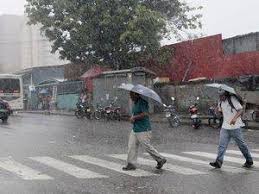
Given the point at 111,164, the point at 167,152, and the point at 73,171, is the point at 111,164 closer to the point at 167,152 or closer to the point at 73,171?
the point at 73,171

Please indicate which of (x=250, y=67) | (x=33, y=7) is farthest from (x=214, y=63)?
(x=33, y=7)

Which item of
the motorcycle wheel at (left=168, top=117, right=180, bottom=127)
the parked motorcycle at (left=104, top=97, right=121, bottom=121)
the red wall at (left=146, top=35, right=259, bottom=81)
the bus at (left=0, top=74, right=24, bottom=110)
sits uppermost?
the red wall at (left=146, top=35, right=259, bottom=81)

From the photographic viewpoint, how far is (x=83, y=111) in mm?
33469

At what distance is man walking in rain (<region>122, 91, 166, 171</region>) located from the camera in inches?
437

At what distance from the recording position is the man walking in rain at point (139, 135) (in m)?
11.1

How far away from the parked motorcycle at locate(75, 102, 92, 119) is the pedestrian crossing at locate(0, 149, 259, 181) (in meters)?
19.2

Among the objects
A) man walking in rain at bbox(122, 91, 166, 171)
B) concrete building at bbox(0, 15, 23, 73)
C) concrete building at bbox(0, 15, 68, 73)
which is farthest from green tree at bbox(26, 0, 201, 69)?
man walking in rain at bbox(122, 91, 166, 171)

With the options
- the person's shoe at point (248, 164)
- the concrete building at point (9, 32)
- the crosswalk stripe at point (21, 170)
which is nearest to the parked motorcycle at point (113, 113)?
the concrete building at point (9, 32)

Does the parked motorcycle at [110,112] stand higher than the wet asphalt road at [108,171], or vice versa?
the parked motorcycle at [110,112]

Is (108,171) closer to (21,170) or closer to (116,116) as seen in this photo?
(21,170)

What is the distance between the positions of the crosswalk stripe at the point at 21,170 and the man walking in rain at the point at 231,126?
346 cm

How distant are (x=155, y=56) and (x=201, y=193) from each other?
26.6 metres

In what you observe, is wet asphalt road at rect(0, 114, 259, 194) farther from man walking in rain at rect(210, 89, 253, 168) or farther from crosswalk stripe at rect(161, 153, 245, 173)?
man walking in rain at rect(210, 89, 253, 168)

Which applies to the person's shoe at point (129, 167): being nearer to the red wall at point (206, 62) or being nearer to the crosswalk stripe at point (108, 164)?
the crosswalk stripe at point (108, 164)
